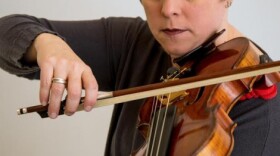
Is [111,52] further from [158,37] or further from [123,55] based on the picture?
[158,37]

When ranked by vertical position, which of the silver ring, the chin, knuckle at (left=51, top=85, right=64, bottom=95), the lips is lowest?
the chin

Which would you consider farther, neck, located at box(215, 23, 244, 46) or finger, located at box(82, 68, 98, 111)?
neck, located at box(215, 23, 244, 46)

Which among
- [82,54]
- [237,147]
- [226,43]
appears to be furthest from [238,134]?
[82,54]

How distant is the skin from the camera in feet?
1.69

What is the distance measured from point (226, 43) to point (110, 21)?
311 millimetres

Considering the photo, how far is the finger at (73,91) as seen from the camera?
20.0 inches

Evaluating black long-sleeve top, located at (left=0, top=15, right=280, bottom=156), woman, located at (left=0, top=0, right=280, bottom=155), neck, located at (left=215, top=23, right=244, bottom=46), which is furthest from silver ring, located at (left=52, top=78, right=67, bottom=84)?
neck, located at (left=215, top=23, right=244, bottom=46)

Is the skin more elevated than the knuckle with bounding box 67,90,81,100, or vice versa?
the skin

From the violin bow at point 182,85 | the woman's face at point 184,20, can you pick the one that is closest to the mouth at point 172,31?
the woman's face at point 184,20

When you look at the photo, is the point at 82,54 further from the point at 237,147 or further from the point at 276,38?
the point at 276,38

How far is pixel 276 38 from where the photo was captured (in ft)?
4.16

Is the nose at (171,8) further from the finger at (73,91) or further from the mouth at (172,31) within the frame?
the finger at (73,91)

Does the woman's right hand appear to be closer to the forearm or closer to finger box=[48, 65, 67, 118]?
finger box=[48, 65, 67, 118]

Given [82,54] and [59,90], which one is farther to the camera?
[82,54]
